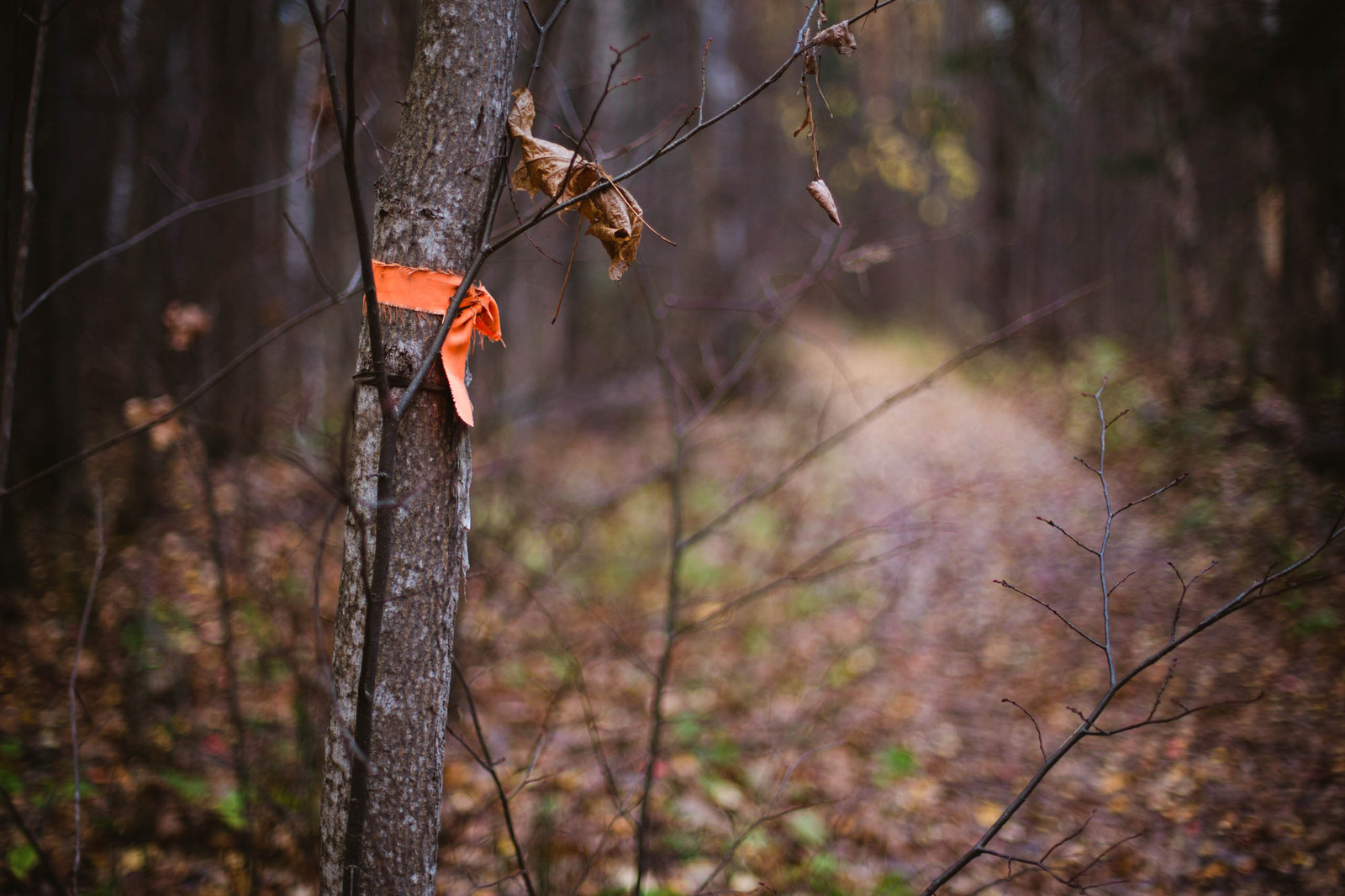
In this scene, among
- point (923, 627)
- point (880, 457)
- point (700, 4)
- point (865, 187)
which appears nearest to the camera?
point (923, 627)

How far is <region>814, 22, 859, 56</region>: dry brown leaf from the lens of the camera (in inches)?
51.1

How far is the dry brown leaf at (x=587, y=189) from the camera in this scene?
1.38 metres

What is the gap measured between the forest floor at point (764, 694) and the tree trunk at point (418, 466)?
13.8 inches

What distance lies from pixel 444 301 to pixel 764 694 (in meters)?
3.63

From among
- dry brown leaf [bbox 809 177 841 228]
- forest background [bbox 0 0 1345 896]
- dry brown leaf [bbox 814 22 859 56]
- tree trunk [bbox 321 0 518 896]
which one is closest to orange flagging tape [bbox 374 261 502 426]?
tree trunk [bbox 321 0 518 896]

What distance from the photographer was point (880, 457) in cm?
844

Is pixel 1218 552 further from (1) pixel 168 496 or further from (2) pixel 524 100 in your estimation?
(1) pixel 168 496

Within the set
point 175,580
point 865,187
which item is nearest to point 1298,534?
point 175,580

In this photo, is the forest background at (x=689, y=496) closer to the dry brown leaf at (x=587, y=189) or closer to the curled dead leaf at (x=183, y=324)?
the curled dead leaf at (x=183, y=324)

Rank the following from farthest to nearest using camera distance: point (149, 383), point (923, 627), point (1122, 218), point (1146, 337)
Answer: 1. point (1122, 218)
2. point (1146, 337)
3. point (923, 627)
4. point (149, 383)

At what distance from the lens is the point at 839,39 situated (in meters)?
1.32

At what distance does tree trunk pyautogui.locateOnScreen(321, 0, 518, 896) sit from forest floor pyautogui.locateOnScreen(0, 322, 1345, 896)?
0.35 metres

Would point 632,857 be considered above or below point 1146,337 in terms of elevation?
below

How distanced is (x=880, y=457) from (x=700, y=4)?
6.33 m
